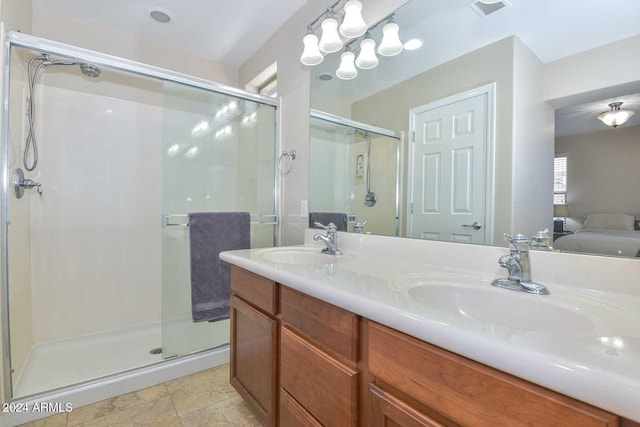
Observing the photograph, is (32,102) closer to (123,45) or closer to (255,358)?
(123,45)

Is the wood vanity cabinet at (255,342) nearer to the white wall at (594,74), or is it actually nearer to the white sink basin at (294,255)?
the white sink basin at (294,255)

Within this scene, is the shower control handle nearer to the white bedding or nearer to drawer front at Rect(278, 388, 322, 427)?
drawer front at Rect(278, 388, 322, 427)

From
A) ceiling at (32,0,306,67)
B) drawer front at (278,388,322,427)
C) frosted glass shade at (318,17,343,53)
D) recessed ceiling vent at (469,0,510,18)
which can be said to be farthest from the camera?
ceiling at (32,0,306,67)

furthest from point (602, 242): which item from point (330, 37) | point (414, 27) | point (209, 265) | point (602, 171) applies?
point (209, 265)

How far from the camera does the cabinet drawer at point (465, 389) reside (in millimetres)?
415

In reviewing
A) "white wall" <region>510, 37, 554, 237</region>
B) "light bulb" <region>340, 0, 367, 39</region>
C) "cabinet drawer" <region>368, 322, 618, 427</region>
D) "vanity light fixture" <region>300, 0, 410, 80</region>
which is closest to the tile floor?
"cabinet drawer" <region>368, 322, 618, 427</region>

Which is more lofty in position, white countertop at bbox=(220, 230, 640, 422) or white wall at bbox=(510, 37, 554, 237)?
white wall at bbox=(510, 37, 554, 237)

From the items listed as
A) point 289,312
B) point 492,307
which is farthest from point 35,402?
point 492,307

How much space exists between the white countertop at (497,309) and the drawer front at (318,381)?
7.3 inches

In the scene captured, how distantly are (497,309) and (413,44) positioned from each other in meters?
1.17

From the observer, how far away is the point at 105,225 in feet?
7.45

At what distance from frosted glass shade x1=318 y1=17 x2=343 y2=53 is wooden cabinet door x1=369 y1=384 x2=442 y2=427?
162cm

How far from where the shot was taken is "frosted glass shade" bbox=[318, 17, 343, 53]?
157cm

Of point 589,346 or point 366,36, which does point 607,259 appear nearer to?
point 589,346
